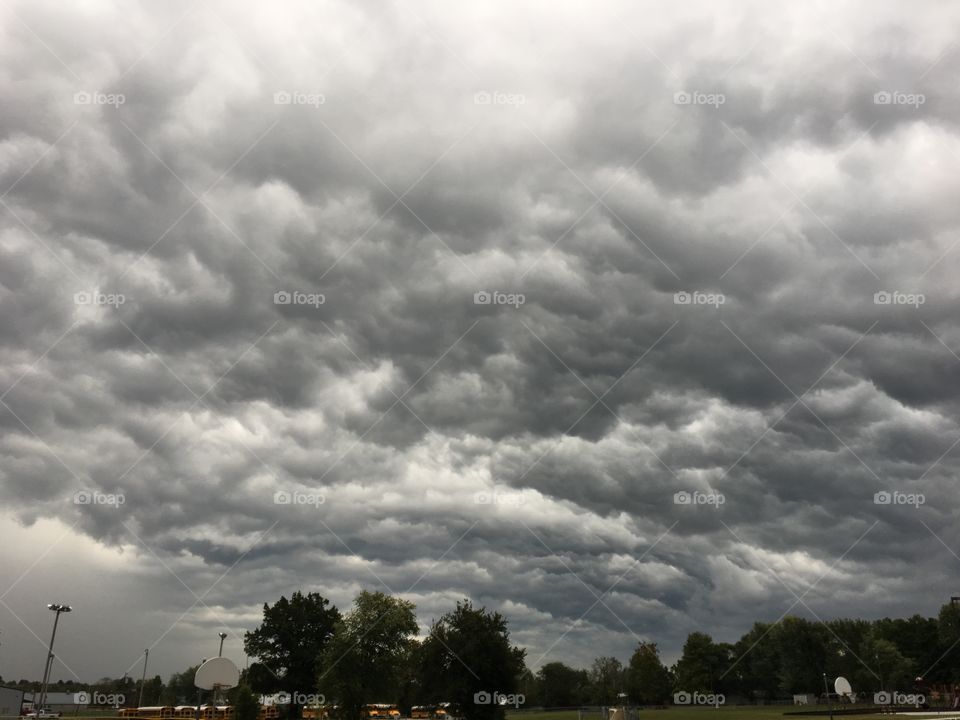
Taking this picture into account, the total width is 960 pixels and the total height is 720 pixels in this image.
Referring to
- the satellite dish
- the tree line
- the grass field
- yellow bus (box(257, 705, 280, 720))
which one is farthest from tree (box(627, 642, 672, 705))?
the satellite dish

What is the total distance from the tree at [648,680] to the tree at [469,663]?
135548 mm

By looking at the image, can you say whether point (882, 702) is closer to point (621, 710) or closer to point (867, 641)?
point (867, 641)

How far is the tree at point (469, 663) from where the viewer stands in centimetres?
6644

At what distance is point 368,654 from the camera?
272ft

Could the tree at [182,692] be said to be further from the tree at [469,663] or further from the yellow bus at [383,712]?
the tree at [469,663]

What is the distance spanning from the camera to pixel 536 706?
590 ft

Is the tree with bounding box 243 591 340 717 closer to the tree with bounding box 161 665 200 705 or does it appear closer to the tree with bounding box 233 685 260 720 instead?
the tree with bounding box 233 685 260 720

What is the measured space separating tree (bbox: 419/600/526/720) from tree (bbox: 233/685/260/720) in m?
23.3

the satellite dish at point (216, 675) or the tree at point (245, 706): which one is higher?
the satellite dish at point (216, 675)

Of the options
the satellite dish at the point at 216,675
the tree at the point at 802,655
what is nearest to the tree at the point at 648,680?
the tree at the point at 802,655

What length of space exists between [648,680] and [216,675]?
187148 mm

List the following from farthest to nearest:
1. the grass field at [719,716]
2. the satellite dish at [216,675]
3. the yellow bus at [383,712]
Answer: the yellow bus at [383,712] < the grass field at [719,716] < the satellite dish at [216,675]

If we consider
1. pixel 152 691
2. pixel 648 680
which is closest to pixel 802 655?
pixel 648 680

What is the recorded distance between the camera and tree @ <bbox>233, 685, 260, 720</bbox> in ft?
258
